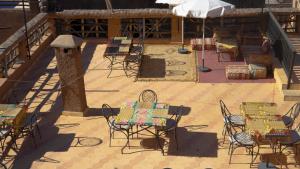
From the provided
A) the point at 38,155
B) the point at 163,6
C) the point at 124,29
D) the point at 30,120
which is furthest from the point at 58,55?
the point at 163,6

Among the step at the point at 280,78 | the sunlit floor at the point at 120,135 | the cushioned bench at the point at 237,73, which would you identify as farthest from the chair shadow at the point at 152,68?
the step at the point at 280,78

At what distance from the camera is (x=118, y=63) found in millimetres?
14906

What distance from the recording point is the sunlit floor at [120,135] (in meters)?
9.41

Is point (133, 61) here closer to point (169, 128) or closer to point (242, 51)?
point (242, 51)

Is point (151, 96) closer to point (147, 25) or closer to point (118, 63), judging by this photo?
point (118, 63)

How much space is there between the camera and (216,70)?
46.8ft

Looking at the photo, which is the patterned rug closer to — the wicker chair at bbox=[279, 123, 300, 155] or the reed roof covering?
the reed roof covering

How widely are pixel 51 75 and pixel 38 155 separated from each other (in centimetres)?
486

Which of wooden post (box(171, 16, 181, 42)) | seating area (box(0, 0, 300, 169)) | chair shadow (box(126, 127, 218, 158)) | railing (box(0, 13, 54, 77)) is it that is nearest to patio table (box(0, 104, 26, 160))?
seating area (box(0, 0, 300, 169))

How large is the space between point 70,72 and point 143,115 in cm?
256

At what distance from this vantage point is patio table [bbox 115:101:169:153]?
927cm

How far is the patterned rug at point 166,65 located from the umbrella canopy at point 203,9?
6.48 feet

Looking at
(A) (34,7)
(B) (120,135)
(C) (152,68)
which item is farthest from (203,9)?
(A) (34,7)

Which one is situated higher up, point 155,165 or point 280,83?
point 280,83
